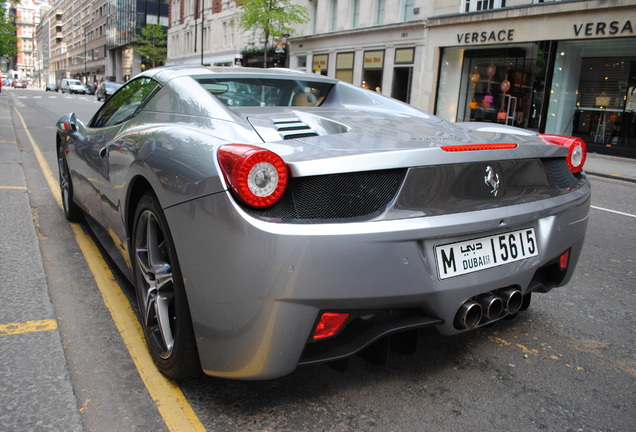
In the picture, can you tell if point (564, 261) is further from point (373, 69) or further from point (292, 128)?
point (373, 69)

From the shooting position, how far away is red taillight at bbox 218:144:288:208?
1801 mm

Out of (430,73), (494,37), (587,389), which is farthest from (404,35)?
(587,389)

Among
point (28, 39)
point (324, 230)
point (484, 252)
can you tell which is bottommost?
point (484, 252)

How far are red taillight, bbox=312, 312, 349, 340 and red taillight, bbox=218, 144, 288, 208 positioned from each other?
1.51 ft

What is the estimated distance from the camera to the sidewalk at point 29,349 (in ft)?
6.77

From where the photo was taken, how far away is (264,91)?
315cm

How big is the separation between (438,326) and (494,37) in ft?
70.7

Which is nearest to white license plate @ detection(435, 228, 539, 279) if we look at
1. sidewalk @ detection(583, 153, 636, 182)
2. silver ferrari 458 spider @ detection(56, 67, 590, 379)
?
silver ferrari 458 spider @ detection(56, 67, 590, 379)

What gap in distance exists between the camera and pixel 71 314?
3.04 meters

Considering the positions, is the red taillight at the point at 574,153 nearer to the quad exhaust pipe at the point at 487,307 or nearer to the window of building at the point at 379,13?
the quad exhaust pipe at the point at 487,307

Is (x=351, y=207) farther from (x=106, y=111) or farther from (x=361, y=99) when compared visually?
(x=106, y=111)

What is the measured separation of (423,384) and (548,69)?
19.7m

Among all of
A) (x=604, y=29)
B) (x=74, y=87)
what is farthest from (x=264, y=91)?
(x=74, y=87)

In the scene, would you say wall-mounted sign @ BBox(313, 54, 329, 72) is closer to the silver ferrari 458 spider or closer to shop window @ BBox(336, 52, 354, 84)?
shop window @ BBox(336, 52, 354, 84)
